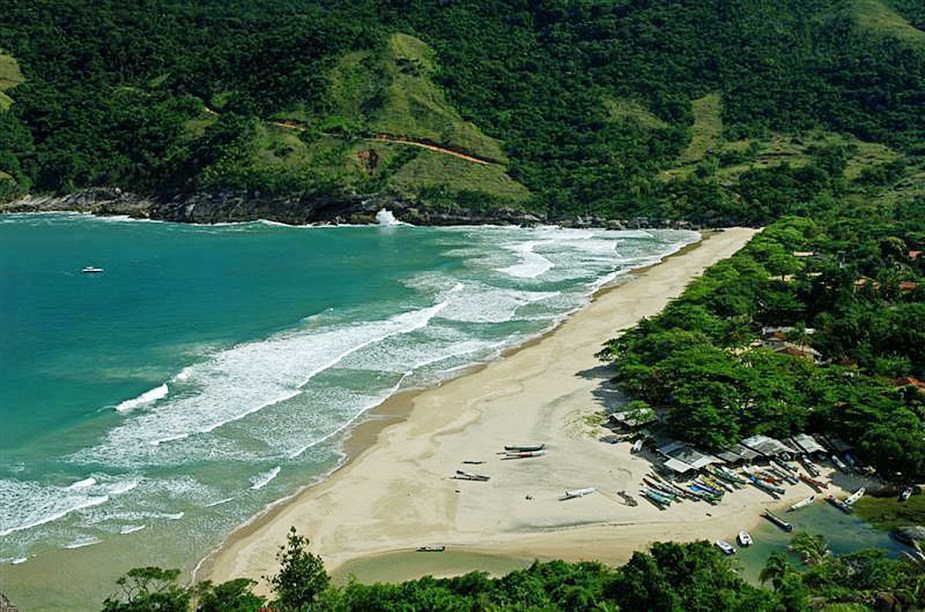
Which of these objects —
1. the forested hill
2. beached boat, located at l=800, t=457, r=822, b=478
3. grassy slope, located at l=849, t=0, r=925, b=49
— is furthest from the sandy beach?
grassy slope, located at l=849, t=0, r=925, b=49

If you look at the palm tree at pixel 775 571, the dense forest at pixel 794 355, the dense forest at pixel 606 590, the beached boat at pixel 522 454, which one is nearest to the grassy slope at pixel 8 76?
the dense forest at pixel 794 355

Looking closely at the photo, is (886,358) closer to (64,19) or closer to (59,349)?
(59,349)

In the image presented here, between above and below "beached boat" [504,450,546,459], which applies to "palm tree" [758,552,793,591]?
above

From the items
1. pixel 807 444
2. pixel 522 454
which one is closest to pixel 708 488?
pixel 807 444

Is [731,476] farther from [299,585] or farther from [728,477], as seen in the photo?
[299,585]

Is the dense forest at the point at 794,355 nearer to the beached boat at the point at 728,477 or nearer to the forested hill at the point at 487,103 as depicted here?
the beached boat at the point at 728,477

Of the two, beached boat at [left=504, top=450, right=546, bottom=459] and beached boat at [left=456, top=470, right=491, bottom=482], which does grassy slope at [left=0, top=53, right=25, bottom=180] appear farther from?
beached boat at [left=456, top=470, right=491, bottom=482]
